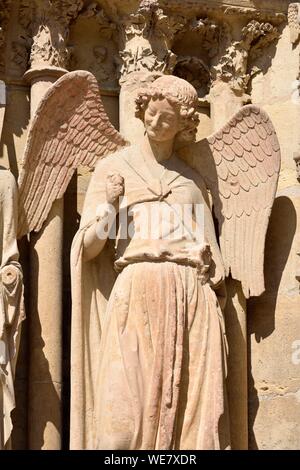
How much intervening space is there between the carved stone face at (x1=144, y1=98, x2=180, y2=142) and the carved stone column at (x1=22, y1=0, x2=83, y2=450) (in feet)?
2.17

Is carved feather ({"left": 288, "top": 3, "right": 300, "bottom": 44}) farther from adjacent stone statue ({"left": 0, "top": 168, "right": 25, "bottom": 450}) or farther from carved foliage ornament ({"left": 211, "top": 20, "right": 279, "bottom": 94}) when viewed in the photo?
adjacent stone statue ({"left": 0, "top": 168, "right": 25, "bottom": 450})

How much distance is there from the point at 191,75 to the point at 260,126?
0.76 metres

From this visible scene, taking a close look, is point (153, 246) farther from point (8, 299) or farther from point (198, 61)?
point (198, 61)

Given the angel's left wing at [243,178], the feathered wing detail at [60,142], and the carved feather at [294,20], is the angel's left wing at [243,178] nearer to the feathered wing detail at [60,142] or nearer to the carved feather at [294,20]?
the feathered wing detail at [60,142]

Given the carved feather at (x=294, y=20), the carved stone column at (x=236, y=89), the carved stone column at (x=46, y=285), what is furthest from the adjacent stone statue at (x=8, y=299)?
the carved feather at (x=294, y=20)

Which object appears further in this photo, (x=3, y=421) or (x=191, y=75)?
(x=191, y=75)

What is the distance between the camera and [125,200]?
11211 millimetres

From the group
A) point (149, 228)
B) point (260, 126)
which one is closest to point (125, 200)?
point (149, 228)

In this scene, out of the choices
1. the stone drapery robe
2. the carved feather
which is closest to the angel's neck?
the stone drapery robe

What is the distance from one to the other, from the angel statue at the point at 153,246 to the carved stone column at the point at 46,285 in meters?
0.18

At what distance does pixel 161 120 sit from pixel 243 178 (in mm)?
728

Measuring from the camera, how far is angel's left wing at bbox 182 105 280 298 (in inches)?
456

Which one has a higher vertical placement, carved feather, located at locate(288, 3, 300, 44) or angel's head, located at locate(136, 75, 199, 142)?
carved feather, located at locate(288, 3, 300, 44)
